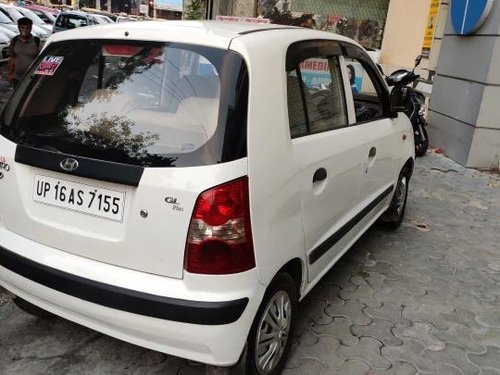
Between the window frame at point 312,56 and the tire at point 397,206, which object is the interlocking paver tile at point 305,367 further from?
the tire at point 397,206

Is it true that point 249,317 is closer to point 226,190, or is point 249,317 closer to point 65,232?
point 226,190

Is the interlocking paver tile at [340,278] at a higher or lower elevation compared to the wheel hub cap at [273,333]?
lower

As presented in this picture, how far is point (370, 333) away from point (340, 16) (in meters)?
10.3

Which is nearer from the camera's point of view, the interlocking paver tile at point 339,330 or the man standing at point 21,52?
the interlocking paver tile at point 339,330

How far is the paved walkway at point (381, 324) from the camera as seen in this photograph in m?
2.76

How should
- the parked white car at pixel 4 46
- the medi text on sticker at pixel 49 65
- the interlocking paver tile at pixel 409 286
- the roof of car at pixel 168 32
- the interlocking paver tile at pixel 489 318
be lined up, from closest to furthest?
the roof of car at pixel 168 32, the medi text on sticker at pixel 49 65, the interlocking paver tile at pixel 489 318, the interlocking paver tile at pixel 409 286, the parked white car at pixel 4 46

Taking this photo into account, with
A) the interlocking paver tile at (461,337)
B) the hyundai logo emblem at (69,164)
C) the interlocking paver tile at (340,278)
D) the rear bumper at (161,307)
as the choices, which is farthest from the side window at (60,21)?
the interlocking paver tile at (461,337)

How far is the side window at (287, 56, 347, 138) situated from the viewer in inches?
104

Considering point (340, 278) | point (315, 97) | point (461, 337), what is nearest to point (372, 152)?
point (315, 97)

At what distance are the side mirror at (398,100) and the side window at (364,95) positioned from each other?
0.33 ft

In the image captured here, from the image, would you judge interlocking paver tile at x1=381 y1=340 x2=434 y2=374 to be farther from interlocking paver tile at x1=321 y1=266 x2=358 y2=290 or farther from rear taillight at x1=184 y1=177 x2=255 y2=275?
rear taillight at x1=184 y1=177 x2=255 y2=275

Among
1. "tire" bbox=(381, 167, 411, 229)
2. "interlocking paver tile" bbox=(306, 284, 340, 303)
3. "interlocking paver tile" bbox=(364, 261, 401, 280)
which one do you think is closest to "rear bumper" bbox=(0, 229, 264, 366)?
"interlocking paver tile" bbox=(306, 284, 340, 303)

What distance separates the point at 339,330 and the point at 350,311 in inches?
10.7

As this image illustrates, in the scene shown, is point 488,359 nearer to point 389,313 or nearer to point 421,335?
point 421,335
